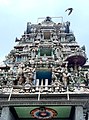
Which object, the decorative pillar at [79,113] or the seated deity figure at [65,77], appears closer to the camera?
the decorative pillar at [79,113]

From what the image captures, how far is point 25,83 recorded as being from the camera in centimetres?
2070

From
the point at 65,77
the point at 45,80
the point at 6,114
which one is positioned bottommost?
the point at 6,114

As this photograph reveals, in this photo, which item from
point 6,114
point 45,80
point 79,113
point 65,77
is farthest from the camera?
point 45,80

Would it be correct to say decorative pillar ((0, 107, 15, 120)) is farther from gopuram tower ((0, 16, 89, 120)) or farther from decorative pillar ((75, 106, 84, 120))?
decorative pillar ((75, 106, 84, 120))

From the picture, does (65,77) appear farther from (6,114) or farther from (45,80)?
(6,114)

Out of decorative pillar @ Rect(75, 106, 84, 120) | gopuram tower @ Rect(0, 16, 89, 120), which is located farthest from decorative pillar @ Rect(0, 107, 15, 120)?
decorative pillar @ Rect(75, 106, 84, 120)

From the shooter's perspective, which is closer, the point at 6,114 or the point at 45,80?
the point at 6,114

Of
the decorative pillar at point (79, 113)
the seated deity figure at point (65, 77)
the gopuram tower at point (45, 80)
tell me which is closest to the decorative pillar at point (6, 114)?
the gopuram tower at point (45, 80)

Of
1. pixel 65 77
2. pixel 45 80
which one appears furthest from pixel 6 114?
pixel 65 77

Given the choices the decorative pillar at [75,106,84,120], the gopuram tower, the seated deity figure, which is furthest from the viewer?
the seated deity figure

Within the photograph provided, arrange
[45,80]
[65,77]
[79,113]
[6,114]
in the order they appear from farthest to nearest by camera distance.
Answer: [45,80] → [65,77] → [6,114] → [79,113]

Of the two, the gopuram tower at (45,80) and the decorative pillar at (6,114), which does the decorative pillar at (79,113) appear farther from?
→ the decorative pillar at (6,114)

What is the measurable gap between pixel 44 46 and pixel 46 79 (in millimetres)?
4917

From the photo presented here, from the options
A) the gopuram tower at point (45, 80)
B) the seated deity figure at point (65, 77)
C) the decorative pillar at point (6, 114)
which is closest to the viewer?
the decorative pillar at point (6, 114)
